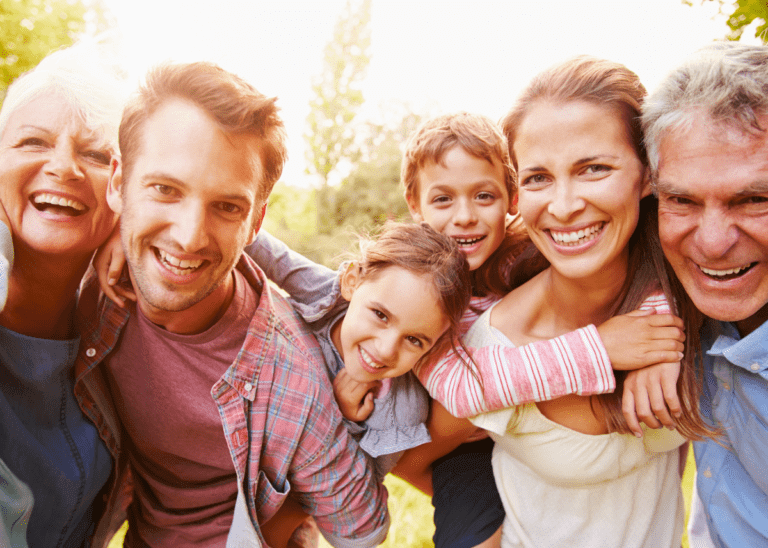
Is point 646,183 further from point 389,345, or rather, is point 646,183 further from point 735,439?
point 389,345

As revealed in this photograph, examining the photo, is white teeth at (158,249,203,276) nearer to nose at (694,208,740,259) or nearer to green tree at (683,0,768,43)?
nose at (694,208,740,259)

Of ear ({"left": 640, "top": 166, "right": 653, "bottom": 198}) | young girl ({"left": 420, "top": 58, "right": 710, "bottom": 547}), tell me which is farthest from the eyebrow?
ear ({"left": 640, "top": 166, "right": 653, "bottom": 198})

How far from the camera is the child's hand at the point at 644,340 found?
1695 millimetres

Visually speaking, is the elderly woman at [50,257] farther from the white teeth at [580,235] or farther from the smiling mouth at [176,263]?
the white teeth at [580,235]

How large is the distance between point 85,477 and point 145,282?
83 centimetres

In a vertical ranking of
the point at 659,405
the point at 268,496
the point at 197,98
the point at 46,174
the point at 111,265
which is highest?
the point at 197,98

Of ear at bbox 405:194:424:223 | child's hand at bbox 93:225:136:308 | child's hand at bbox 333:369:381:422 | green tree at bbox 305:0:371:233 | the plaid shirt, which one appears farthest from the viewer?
green tree at bbox 305:0:371:233

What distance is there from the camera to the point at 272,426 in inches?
79.0

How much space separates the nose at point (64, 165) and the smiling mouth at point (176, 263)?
359 millimetres

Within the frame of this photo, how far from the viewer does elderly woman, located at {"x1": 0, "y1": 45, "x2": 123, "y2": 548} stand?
64.1 inches

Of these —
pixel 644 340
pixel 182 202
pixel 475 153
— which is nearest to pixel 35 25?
pixel 182 202

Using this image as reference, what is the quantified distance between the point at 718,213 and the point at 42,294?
7.57 feet

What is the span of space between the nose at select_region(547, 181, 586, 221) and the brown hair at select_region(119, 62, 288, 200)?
111 centimetres

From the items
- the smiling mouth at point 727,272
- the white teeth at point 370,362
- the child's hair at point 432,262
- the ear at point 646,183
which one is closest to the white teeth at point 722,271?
the smiling mouth at point 727,272
